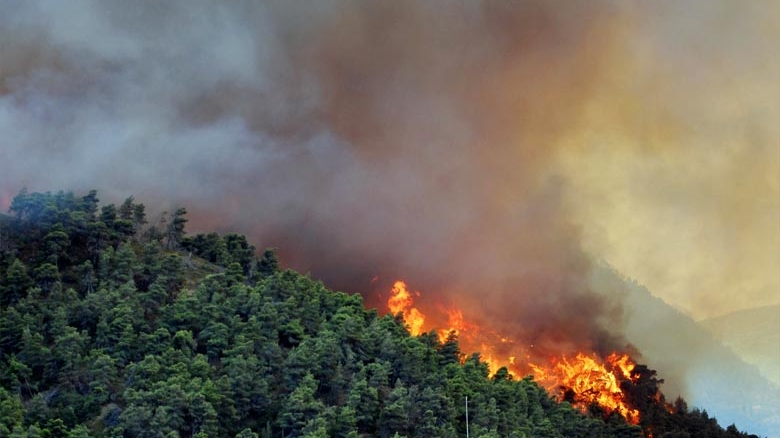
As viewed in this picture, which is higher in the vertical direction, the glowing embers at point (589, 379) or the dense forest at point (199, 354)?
the glowing embers at point (589, 379)

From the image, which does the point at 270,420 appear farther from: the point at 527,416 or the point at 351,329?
the point at 527,416

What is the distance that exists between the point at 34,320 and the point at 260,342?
19114mm

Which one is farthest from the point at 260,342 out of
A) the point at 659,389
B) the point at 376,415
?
the point at 659,389

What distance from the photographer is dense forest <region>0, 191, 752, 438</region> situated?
76.9 m

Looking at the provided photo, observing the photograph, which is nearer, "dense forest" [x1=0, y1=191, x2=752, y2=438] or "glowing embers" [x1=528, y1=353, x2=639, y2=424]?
"dense forest" [x1=0, y1=191, x2=752, y2=438]

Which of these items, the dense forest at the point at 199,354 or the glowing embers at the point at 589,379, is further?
the glowing embers at the point at 589,379

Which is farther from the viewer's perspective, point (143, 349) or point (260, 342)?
point (260, 342)

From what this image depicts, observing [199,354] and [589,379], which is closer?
[199,354]

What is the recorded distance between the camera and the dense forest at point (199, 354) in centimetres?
7688

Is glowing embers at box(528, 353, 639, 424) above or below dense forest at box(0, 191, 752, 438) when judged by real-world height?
above

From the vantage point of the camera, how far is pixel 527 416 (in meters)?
100

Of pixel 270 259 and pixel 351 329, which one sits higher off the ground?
pixel 270 259

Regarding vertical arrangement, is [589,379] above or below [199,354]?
above

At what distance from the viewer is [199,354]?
8456 centimetres
